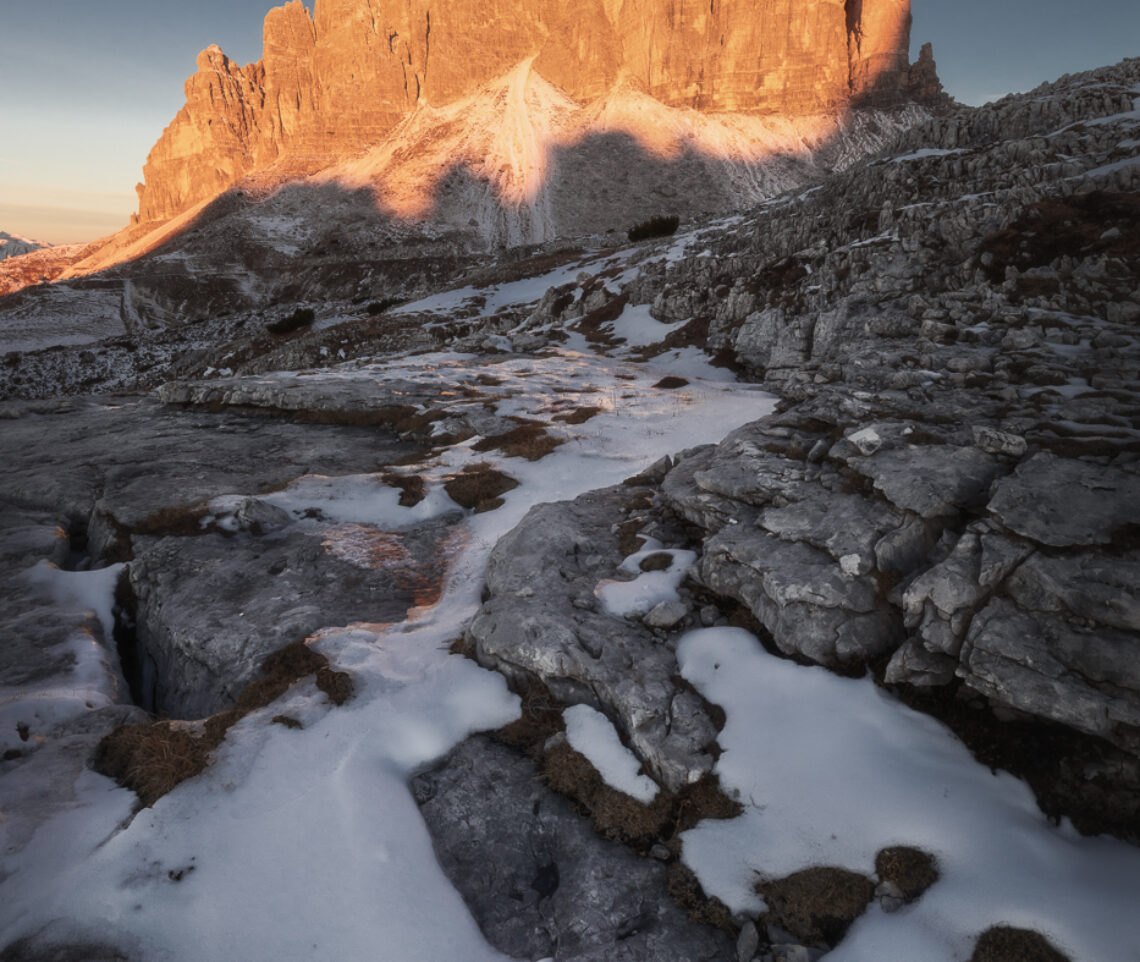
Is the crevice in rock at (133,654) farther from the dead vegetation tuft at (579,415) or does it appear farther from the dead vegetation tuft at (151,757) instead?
the dead vegetation tuft at (579,415)

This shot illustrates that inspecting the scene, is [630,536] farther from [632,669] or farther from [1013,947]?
[1013,947]

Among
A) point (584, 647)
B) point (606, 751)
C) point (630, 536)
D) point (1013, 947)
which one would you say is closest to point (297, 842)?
point (606, 751)

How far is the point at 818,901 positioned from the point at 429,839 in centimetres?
522

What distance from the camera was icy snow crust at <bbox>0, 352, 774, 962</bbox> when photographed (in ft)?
21.5

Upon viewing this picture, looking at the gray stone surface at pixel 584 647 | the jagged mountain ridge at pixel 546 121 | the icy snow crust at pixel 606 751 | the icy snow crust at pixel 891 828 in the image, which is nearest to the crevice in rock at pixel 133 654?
the gray stone surface at pixel 584 647

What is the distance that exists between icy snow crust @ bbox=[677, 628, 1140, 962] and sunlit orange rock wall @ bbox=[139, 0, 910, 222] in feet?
655

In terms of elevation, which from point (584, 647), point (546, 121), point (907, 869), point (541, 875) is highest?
point (546, 121)

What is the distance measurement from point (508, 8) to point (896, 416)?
23036 centimetres

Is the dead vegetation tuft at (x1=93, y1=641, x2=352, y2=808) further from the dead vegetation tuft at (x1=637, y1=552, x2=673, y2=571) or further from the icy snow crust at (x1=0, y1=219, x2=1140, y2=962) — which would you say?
the dead vegetation tuft at (x1=637, y1=552, x2=673, y2=571)

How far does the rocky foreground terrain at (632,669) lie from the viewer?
6688 mm

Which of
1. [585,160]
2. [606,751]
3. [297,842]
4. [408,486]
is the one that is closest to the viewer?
[297,842]

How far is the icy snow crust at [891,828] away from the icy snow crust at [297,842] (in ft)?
12.7

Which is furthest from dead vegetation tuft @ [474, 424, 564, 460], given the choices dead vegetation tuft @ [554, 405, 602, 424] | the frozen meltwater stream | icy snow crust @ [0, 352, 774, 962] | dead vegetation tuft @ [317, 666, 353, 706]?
dead vegetation tuft @ [317, 666, 353, 706]

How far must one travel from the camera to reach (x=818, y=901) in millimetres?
6570
